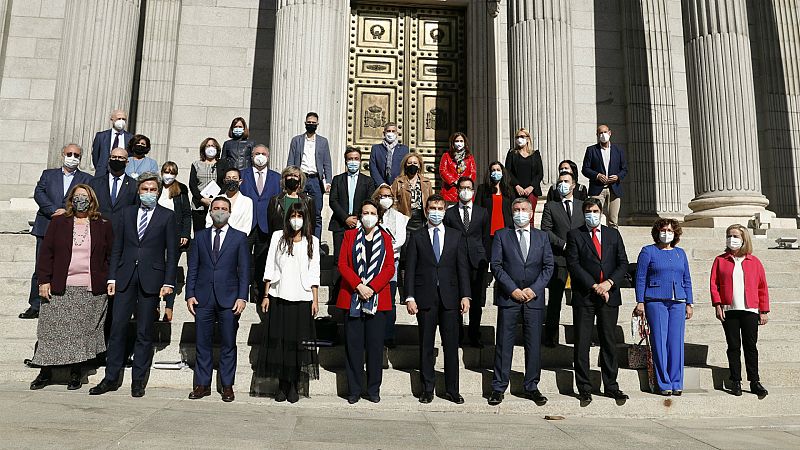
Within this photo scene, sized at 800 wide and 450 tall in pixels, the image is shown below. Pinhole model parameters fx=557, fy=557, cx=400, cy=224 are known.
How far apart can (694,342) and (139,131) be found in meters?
13.1

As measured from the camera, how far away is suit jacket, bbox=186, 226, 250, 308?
6500 mm

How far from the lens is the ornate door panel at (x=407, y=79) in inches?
600

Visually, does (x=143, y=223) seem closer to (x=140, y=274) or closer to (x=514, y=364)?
(x=140, y=274)

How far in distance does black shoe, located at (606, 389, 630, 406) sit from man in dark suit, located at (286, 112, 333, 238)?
5.18 meters

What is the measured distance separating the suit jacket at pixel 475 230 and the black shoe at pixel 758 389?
3.57 m

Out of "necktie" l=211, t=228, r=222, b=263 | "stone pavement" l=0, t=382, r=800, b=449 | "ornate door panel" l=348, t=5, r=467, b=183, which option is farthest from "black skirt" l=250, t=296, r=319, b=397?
"ornate door panel" l=348, t=5, r=467, b=183

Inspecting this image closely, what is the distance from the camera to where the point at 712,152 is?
13.1m

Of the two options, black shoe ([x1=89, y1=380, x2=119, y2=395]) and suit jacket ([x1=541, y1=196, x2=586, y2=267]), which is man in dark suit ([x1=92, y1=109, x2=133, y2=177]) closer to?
black shoe ([x1=89, y1=380, x2=119, y2=395])

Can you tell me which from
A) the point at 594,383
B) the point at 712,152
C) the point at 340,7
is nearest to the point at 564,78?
the point at 712,152

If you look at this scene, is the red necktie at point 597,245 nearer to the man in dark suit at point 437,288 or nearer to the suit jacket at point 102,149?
the man in dark suit at point 437,288

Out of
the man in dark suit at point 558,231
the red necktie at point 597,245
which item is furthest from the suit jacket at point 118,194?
the red necktie at point 597,245

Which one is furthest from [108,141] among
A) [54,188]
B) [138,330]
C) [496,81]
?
[496,81]

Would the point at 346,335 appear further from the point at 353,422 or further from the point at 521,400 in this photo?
the point at 521,400

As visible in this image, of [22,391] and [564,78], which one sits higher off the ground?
[564,78]
